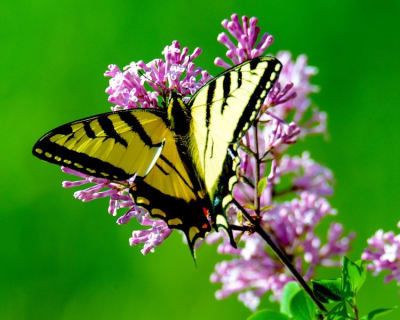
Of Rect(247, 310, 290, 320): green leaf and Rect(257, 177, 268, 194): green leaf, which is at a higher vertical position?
Rect(257, 177, 268, 194): green leaf

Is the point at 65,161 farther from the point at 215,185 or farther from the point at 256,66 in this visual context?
the point at 256,66

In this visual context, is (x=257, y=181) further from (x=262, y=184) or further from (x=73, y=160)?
(x=73, y=160)

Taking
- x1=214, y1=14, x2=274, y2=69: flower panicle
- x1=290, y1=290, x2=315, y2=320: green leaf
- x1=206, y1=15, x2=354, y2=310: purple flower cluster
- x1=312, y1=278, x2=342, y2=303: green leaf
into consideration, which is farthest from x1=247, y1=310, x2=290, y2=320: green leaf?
x1=214, y1=14, x2=274, y2=69: flower panicle

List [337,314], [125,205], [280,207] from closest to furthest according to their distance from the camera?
[337,314] < [125,205] < [280,207]

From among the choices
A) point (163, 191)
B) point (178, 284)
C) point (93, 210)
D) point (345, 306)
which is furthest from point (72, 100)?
point (345, 306)

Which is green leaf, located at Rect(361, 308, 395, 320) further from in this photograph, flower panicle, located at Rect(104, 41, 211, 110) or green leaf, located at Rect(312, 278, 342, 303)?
Answer: flower panicle, located at Rect(104, 41, 211, 110)

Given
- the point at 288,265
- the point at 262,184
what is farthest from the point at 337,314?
the point at 262,184
